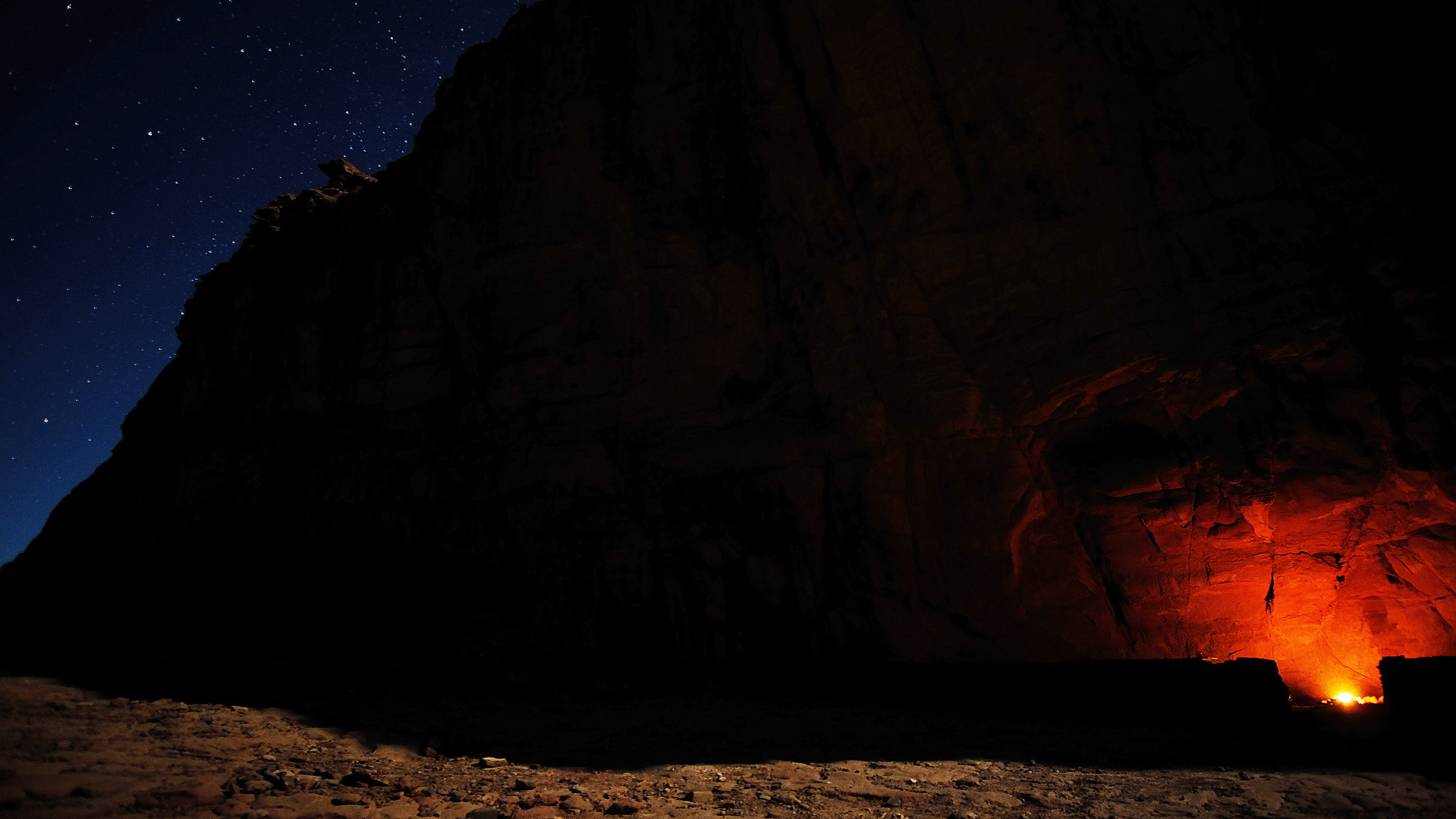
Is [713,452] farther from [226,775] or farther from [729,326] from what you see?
[226,775]

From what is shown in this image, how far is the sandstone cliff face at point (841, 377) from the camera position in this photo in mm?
8852

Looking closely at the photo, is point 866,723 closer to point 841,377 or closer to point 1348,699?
point 841,377

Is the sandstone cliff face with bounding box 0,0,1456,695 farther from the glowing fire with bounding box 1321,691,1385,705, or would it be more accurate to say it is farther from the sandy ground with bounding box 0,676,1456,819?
the sandy ground with bounding box 0,676,1456,819

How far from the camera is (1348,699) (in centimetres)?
866

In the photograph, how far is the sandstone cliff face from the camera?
8852mm

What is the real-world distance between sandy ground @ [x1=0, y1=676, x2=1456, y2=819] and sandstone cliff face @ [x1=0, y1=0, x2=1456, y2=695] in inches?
138

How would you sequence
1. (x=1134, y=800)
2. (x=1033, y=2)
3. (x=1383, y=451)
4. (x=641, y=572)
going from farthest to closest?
(x=641, y=572)
(x=1033, y=2)
(x=1383, y=451)
(x=1134, y=800)

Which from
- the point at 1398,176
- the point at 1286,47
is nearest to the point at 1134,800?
the point at 1398,176

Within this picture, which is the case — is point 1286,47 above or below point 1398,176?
above

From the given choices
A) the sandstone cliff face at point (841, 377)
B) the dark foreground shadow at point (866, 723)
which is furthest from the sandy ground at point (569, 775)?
the sandstone cliff face at point (841, 377)

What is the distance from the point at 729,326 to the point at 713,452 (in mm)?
2445

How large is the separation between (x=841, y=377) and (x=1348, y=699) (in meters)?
8.06

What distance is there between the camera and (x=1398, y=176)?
8.47 m

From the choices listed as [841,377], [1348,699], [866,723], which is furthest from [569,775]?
[1348,699]
